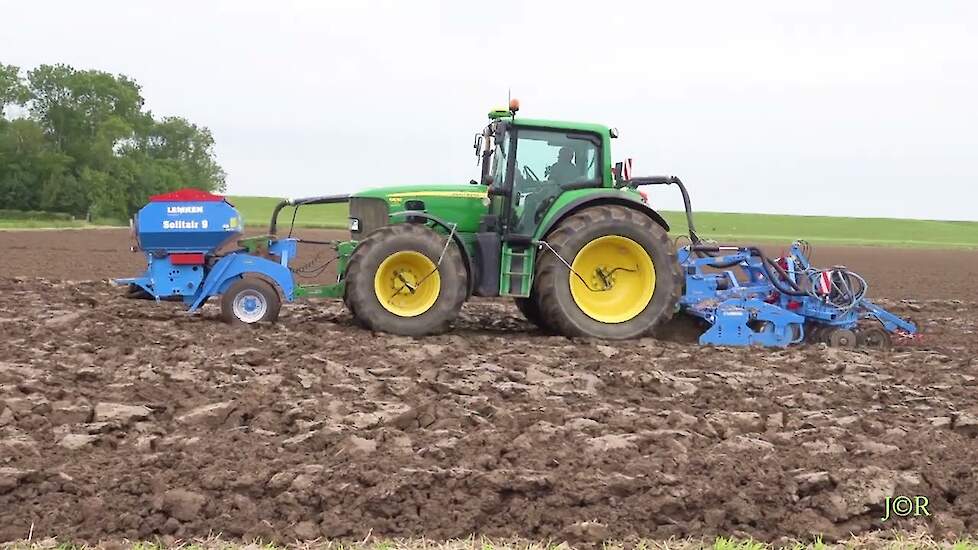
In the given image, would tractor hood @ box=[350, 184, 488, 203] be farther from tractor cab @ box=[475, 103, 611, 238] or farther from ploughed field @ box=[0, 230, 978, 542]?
ploughed field @ box=[0, 230, 978, 542]

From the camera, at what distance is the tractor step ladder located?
10.1 metres

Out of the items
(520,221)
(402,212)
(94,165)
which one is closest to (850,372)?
(520,221)

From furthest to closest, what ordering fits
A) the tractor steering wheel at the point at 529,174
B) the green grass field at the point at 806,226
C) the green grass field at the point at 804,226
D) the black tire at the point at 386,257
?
the green grass field at the point at 806,226, the green grass field at the point at 804,226, the tractor steering wheel at the point at 529,174, the black tire at the point at 386,257

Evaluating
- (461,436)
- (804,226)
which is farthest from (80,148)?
(461,436)

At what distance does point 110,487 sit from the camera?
4.89 m

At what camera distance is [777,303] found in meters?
10.5

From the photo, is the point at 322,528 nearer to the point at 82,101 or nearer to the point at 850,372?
the point at 850,372

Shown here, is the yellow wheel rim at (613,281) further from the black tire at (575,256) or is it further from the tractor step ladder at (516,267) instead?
the tractor step ladder at (516,267)

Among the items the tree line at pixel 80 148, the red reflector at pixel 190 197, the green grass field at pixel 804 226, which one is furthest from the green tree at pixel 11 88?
the red reflector at pixel 190 197

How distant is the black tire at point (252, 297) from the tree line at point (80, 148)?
52173 mm

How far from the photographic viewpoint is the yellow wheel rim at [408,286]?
9.90 metres

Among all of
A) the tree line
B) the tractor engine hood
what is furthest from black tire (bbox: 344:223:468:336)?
the tree line

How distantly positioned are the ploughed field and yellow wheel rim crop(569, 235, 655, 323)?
2.68 ft

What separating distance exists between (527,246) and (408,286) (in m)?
1.22
